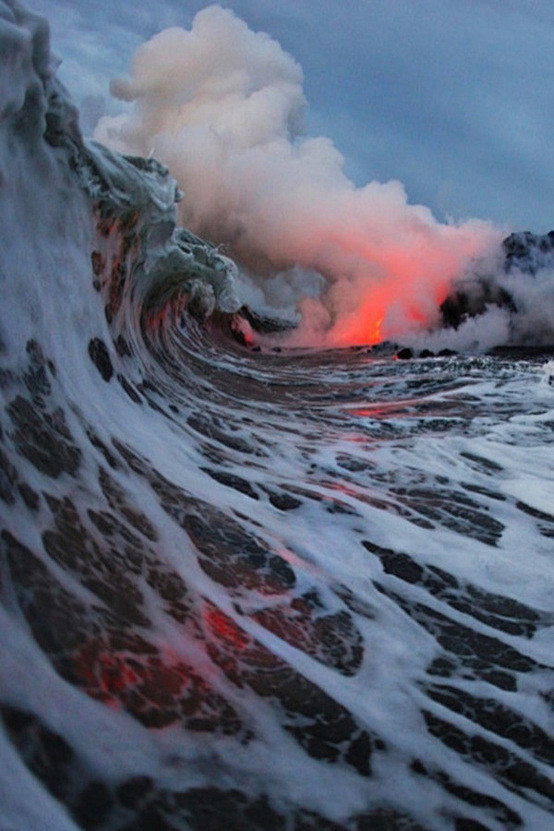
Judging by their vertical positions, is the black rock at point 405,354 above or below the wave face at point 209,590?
above

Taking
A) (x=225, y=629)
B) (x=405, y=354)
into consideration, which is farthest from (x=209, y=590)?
(x=405, y=354)

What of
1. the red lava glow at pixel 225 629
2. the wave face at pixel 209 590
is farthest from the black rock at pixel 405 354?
the red lava glow at pixel 225 629

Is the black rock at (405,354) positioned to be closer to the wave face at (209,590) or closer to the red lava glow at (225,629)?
the wave face at (209,590)

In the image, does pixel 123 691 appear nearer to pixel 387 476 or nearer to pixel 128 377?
pixel 387 476

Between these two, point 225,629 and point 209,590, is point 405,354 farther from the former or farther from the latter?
point 225,629

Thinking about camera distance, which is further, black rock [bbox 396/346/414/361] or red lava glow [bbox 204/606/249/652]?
black rock [bbox 396/346/414/361]

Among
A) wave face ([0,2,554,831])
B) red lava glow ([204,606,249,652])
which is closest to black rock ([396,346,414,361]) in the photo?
wave face ([0,2,554,831])

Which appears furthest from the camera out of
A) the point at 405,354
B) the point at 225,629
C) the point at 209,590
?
the point at 405,354

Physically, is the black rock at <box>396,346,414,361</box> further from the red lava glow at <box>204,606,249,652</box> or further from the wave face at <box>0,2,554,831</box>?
the red lava glow at <box>204,606,249,652</box>
